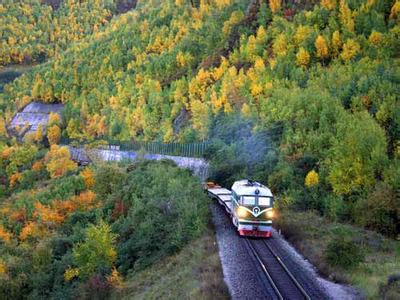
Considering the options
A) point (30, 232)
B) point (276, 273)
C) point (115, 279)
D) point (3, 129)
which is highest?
point (3, 129)

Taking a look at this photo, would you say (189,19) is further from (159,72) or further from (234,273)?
(234,273)

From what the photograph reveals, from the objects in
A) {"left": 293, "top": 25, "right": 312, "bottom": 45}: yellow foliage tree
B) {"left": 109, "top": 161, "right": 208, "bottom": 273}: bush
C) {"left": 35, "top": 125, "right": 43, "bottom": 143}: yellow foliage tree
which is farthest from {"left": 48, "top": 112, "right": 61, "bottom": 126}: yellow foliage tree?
{"left": 109, "top": 161, "right": 208, "bottom": 273}: bush

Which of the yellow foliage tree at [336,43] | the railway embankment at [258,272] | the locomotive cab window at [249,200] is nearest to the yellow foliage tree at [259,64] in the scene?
the yellow foliage tree at [336,43]

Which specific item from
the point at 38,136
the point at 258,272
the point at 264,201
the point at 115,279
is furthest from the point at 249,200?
the point at 38,136

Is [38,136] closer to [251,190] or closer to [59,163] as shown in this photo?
[59,163]

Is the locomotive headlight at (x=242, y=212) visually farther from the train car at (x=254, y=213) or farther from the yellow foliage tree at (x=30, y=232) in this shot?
the yellow foliage tree at (x=30, y=232)

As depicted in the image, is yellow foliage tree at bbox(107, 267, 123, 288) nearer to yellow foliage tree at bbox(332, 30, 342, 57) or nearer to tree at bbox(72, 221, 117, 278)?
tree at bbox(72, 221, 117, 278)

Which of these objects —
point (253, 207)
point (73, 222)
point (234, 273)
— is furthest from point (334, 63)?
point (234, 273)
